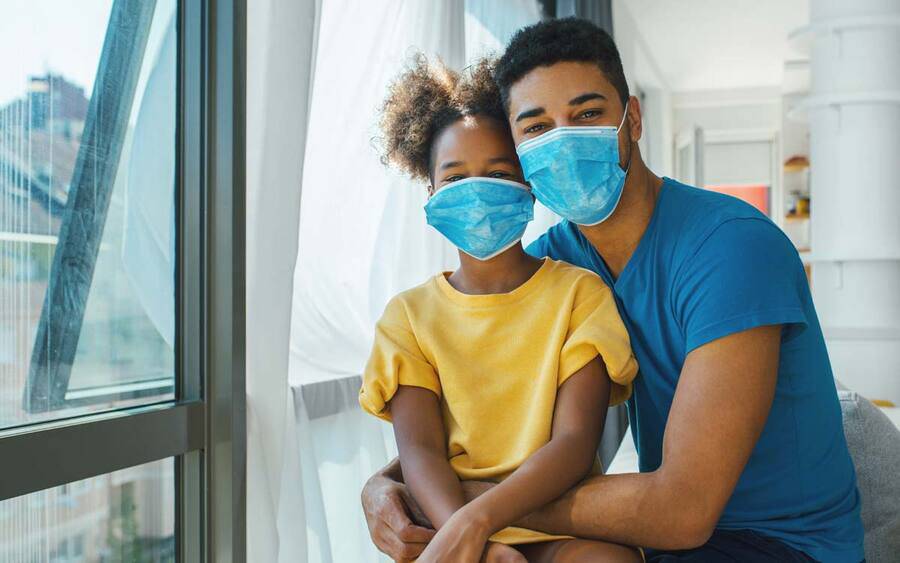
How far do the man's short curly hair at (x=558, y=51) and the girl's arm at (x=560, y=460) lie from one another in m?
0.47

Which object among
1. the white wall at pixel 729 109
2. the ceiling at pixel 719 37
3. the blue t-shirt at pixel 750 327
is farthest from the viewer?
the white wall at pixel 729 109

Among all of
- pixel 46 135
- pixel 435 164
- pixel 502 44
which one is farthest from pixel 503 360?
pixel 502 44

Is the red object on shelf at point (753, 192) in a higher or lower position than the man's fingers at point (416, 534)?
higher

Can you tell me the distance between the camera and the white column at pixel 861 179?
3119mm

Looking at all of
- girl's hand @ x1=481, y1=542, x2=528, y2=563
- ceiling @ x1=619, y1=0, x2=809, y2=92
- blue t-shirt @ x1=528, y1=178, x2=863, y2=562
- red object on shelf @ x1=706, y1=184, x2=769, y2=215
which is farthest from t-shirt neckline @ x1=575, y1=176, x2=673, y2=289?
red object on shelf @ x1=706, y1=184, x2=769, y2=215

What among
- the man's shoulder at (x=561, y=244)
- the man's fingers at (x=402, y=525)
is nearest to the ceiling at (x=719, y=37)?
the man's shoulder at (x=561, y=244)

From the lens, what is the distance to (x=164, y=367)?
1463 mm

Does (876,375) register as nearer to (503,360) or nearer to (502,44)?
(502,44)

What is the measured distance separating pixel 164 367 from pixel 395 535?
553mm

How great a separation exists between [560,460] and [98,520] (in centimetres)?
72

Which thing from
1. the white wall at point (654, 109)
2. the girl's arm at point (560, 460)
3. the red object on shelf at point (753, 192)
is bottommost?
the girl's arm at point (560, 460)

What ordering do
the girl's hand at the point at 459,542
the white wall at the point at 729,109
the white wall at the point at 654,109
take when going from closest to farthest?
the girl's hand at the point at 459,542 < the white wall at the point at 654,109 < the white wall at the point at 729,109

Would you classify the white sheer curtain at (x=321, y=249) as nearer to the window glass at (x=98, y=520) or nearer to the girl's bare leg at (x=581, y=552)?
the window glass at (x=98, y=520)

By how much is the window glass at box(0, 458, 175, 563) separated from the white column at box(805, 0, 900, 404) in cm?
261
